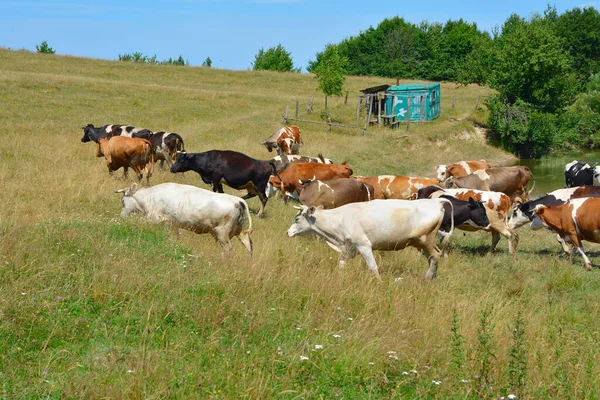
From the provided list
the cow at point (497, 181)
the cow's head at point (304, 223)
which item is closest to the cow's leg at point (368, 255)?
the cow's head at point (304, 223)

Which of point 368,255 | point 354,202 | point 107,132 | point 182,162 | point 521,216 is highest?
point 107,132

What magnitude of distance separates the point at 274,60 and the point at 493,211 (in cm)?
8755

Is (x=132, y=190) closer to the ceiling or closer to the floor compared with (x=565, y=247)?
closer to the ceiling

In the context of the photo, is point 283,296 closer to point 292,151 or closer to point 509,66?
point 292,151

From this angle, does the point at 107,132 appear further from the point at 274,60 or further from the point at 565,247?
the point at 274,60

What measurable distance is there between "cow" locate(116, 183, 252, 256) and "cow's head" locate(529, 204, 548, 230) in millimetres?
7065

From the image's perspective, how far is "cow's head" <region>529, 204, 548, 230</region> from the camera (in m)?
14.8

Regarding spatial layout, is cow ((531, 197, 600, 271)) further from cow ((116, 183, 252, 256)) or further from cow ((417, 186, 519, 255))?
cow ((116, 183, 252, 256))

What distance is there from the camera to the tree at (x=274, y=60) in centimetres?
9856

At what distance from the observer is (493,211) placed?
14.9 metres

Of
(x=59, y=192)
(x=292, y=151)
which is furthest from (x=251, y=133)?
(x=59, y=192)

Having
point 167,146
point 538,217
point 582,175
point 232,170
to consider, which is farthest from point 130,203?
point 582,175

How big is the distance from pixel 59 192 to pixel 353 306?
9.18 metres

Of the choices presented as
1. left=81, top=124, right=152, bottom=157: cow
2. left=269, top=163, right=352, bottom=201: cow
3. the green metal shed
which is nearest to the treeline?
the green metal shed
